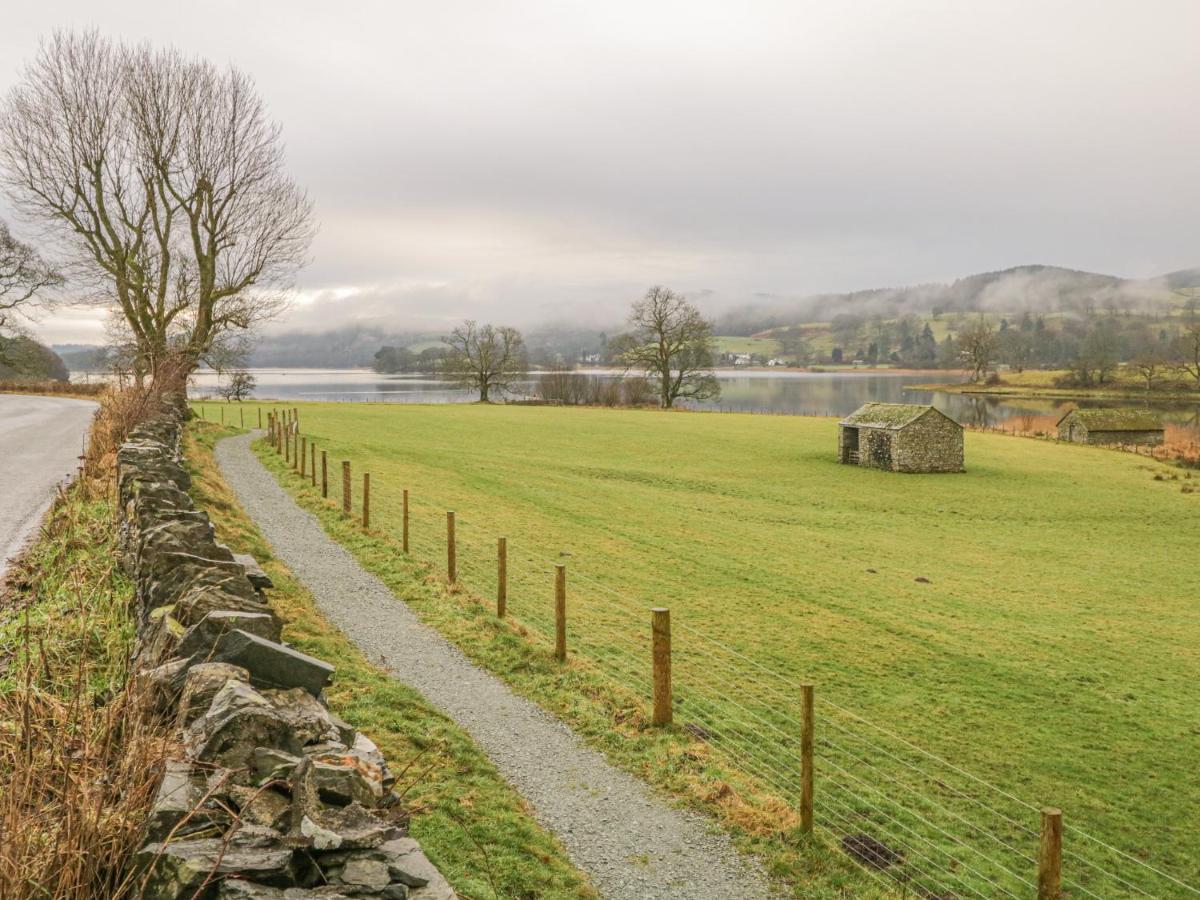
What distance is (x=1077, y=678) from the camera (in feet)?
52.5

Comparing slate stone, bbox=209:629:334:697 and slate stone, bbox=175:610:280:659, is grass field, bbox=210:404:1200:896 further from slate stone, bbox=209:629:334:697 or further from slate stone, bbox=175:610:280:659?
slate stone, bbox=175:610:280:659

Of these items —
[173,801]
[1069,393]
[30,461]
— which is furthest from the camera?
[1069,393]

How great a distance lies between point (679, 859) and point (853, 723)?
6.61m

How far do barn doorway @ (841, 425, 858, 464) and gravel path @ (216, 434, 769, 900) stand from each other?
38.3 metres

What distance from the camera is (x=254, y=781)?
4.35 meters

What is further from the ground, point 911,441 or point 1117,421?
point 911,441

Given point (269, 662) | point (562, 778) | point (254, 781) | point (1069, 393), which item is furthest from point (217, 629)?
point (1069, 393)

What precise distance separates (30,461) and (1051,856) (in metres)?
21.0

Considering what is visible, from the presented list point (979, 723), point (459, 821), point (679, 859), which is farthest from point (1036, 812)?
point (459, 821)

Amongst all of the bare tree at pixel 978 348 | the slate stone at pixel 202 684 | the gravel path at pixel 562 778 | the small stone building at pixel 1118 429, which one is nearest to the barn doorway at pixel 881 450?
the small stone building at pixel 1118 429

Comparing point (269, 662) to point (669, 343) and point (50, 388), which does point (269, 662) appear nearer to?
point (50, 388)

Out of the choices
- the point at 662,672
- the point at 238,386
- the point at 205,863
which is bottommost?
the point at 662,672

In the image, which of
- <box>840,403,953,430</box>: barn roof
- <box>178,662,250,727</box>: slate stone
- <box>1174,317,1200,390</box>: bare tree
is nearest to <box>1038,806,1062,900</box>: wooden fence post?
<box>178,662,250,727</box>: slate stone

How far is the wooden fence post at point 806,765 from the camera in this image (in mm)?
8164
